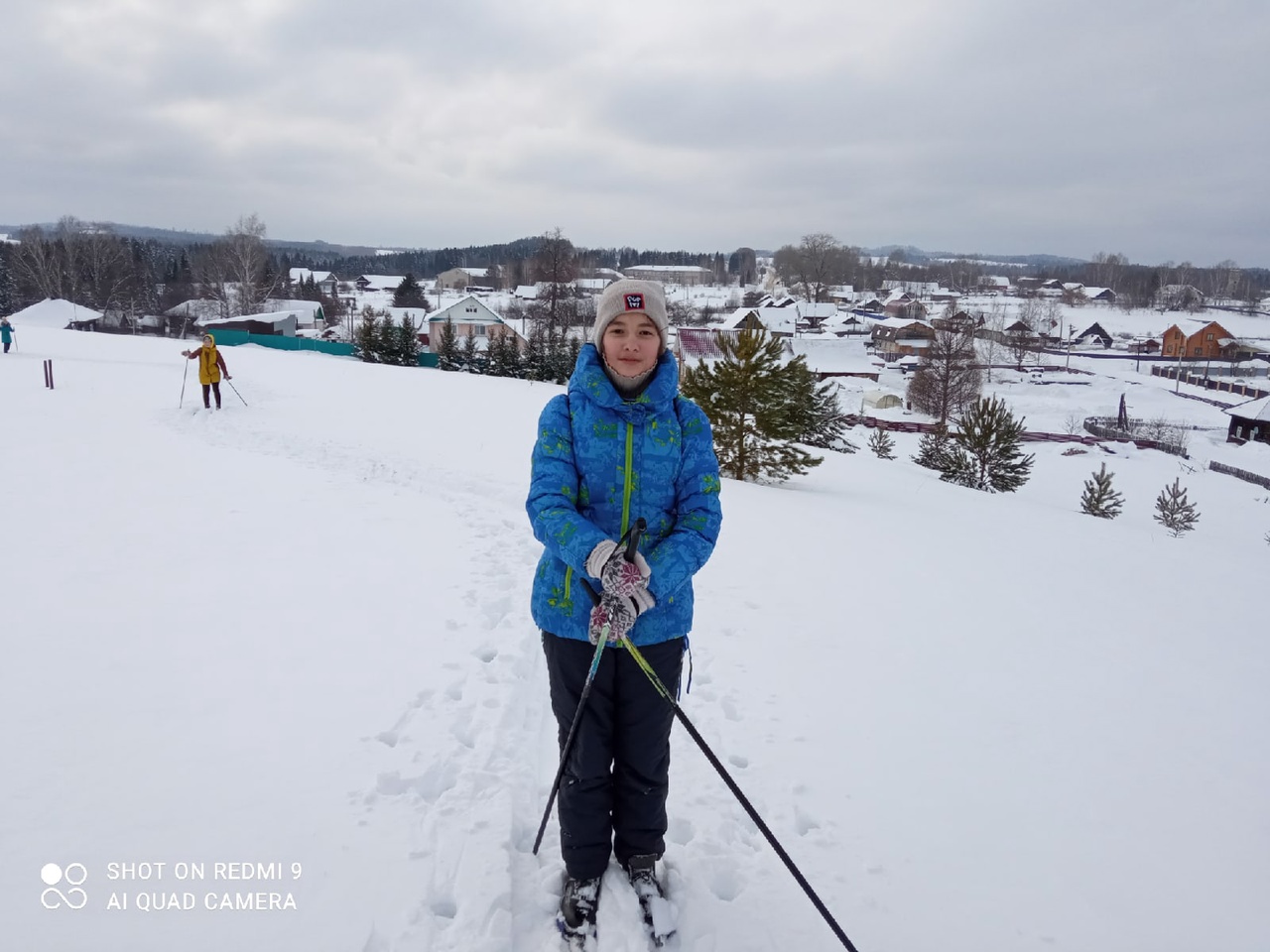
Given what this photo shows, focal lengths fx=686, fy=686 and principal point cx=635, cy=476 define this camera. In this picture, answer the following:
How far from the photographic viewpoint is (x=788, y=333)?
67.6 meters

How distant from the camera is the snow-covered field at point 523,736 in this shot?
2668 mm

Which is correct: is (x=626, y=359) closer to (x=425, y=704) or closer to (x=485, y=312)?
(x=425, y=704)

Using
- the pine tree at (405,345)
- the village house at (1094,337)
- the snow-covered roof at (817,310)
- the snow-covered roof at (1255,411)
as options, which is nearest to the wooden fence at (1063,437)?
the snow-covered roof at (1255,411)

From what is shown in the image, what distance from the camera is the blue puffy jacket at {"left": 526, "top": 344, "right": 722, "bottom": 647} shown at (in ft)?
7.84

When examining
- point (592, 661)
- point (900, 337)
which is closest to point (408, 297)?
point (900, 337)

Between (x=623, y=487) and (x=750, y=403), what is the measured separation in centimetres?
1149

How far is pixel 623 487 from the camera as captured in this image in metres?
2.43

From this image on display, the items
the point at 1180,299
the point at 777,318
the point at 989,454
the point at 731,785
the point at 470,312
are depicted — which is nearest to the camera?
the point at 731,785

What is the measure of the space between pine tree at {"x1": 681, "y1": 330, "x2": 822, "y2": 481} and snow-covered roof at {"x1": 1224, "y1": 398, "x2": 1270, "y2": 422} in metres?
38.6

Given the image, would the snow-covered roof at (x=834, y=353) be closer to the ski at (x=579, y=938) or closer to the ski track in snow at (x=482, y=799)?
the ski track in snow at (x=482, y=799)

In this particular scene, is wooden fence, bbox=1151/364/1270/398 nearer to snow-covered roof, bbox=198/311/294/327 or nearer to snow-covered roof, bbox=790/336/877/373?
snow-covered roof, bbox=790/336/877/373

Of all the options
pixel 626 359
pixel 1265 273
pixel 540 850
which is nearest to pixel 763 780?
pixel 540 850

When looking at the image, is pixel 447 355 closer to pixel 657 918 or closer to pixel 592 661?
pixel 592 661

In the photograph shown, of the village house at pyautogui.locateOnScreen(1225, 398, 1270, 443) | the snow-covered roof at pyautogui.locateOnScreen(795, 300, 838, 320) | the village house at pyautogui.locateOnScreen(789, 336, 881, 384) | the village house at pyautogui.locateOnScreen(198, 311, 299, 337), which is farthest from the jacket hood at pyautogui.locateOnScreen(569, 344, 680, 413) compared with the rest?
the snow-covered roof at pyautogui.locateOnScreen(795, 300, 838, 320)
